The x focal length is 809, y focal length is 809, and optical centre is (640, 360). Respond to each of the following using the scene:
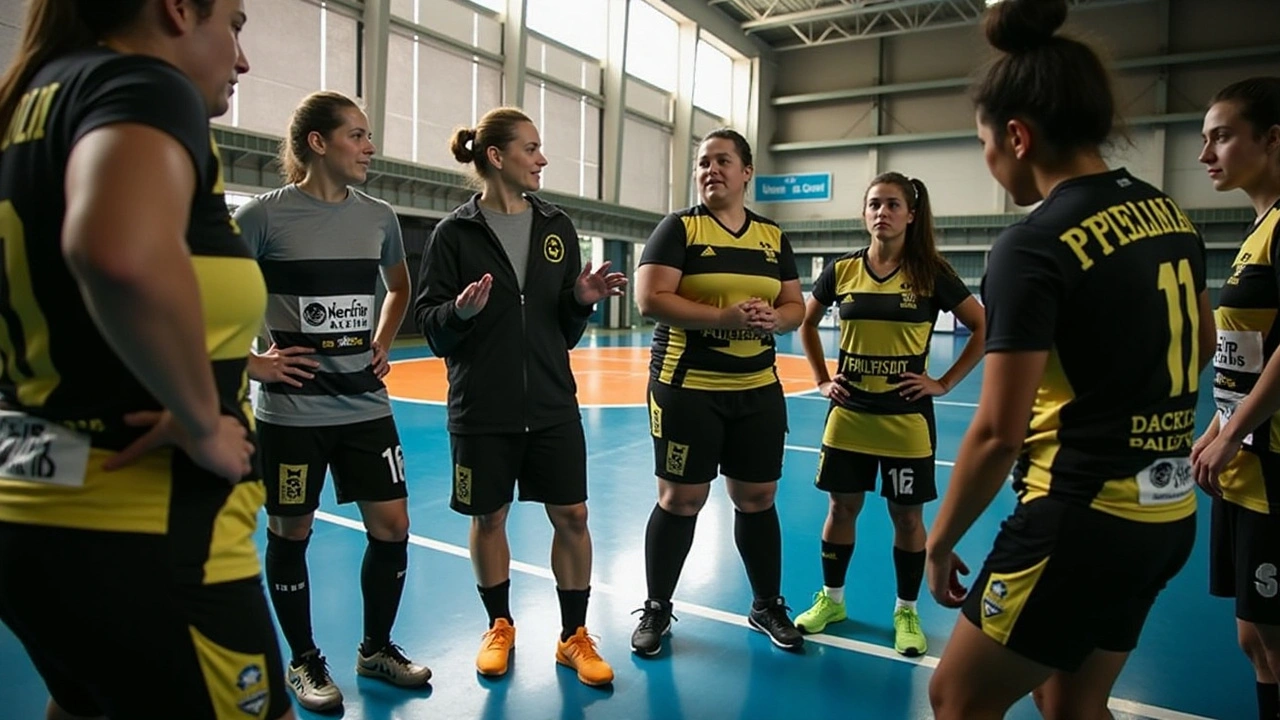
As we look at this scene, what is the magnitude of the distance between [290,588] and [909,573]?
8.32 ft

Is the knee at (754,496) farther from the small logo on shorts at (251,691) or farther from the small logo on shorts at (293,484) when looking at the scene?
the small logo on shorts at (251,691)

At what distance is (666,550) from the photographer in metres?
3.51

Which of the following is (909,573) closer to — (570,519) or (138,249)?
(570,519)

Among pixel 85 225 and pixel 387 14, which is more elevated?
pixel 387 14

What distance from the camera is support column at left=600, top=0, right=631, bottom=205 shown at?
2247cm

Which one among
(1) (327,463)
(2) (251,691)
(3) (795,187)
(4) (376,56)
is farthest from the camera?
(3) (795,187)

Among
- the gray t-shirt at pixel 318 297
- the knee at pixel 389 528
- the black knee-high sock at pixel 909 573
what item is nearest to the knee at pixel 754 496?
the black knee-high sock at pixel 909 573

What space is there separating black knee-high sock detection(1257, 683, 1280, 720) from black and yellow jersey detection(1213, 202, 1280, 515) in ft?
2.35

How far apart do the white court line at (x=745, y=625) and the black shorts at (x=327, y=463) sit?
0.97 meters

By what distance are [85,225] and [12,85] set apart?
17.7 inches

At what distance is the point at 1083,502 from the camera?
1.55m

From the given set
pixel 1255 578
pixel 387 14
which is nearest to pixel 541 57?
pixel 387 14

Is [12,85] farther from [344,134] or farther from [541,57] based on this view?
[541,57]

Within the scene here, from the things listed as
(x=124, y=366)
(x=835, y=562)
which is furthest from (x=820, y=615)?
(x=124, y=366)
